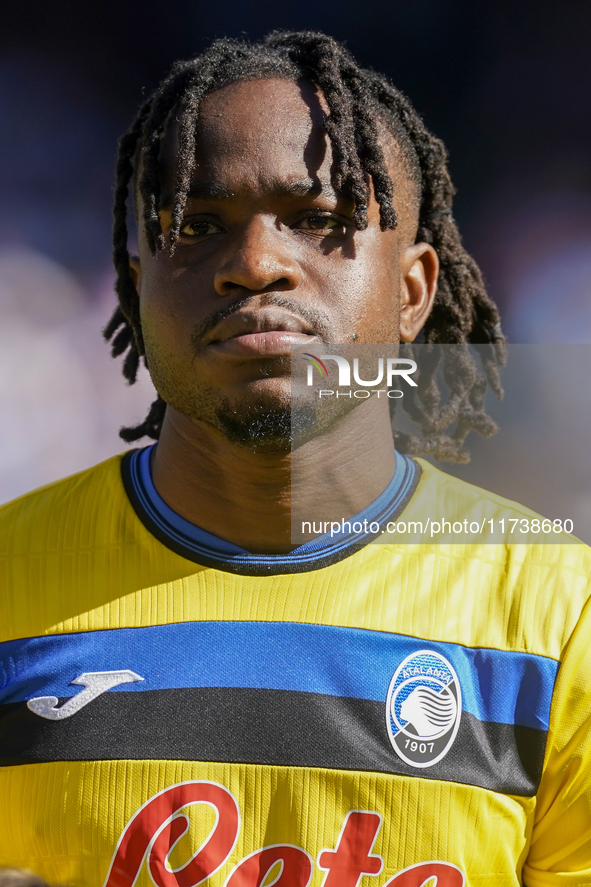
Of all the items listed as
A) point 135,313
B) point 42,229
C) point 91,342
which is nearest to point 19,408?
point 91,342

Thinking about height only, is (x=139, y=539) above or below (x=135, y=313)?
below

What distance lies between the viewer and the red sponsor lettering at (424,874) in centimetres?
130

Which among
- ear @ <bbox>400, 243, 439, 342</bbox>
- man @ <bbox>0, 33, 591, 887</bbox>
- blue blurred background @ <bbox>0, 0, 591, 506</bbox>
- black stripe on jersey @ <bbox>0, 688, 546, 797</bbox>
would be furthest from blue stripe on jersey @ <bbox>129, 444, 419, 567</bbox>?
blue blurred background @ <bbox>0, 0, 591, 506</bbox>

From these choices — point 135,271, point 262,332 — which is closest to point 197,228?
point 262,332

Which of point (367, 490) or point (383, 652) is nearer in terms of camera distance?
point (383, 652)

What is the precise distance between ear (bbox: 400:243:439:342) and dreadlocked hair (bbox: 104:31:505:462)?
180 millimetres

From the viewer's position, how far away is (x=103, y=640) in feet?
4.66

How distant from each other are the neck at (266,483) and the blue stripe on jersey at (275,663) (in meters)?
0.20

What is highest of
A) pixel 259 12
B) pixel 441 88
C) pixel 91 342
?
pixel 259 12

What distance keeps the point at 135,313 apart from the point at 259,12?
1.94 metres

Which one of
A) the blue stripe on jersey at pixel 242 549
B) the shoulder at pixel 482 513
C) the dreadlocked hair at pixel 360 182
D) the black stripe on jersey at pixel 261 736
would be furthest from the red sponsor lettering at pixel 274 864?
the dreadlocked hair at pixel 360 182

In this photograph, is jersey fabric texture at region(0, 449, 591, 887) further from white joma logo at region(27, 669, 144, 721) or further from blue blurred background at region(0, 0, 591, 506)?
blue blurred background at region(0, 0, 591, 506)

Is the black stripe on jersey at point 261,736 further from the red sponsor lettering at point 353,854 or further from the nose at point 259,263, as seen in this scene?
the nose at point 259,263

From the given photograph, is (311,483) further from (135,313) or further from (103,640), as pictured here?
(135,313)
